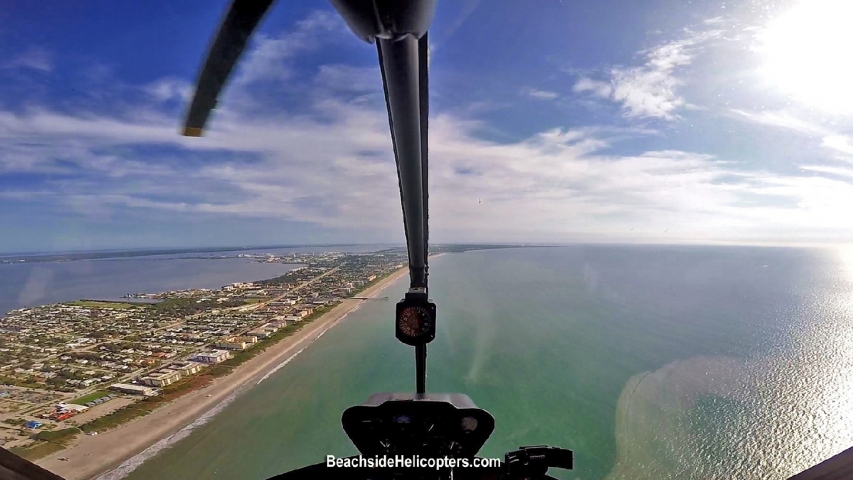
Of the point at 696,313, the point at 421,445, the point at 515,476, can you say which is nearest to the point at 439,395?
the point at 421,445

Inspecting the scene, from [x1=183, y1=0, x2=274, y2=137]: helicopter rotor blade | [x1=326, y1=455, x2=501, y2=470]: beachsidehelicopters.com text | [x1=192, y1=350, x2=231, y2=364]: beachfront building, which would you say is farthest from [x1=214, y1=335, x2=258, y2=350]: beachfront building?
[x1=183, y1=0, x2=274, y2=137]: helicopter rotor blade

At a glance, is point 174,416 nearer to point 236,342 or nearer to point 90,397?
point 90,397

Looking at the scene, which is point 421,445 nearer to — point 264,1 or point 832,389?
point 264,1

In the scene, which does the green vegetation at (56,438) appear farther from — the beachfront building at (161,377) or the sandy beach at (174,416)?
the beachfront building at (161,377)

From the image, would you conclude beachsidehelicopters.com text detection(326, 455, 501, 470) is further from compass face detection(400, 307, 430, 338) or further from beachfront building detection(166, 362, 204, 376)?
beachfront building detection(166, 362, 204, 376)

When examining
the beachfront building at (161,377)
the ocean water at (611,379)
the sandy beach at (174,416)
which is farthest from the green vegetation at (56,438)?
the beachfront building at (161,377)

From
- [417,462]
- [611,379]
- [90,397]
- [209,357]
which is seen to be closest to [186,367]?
[209,357]
